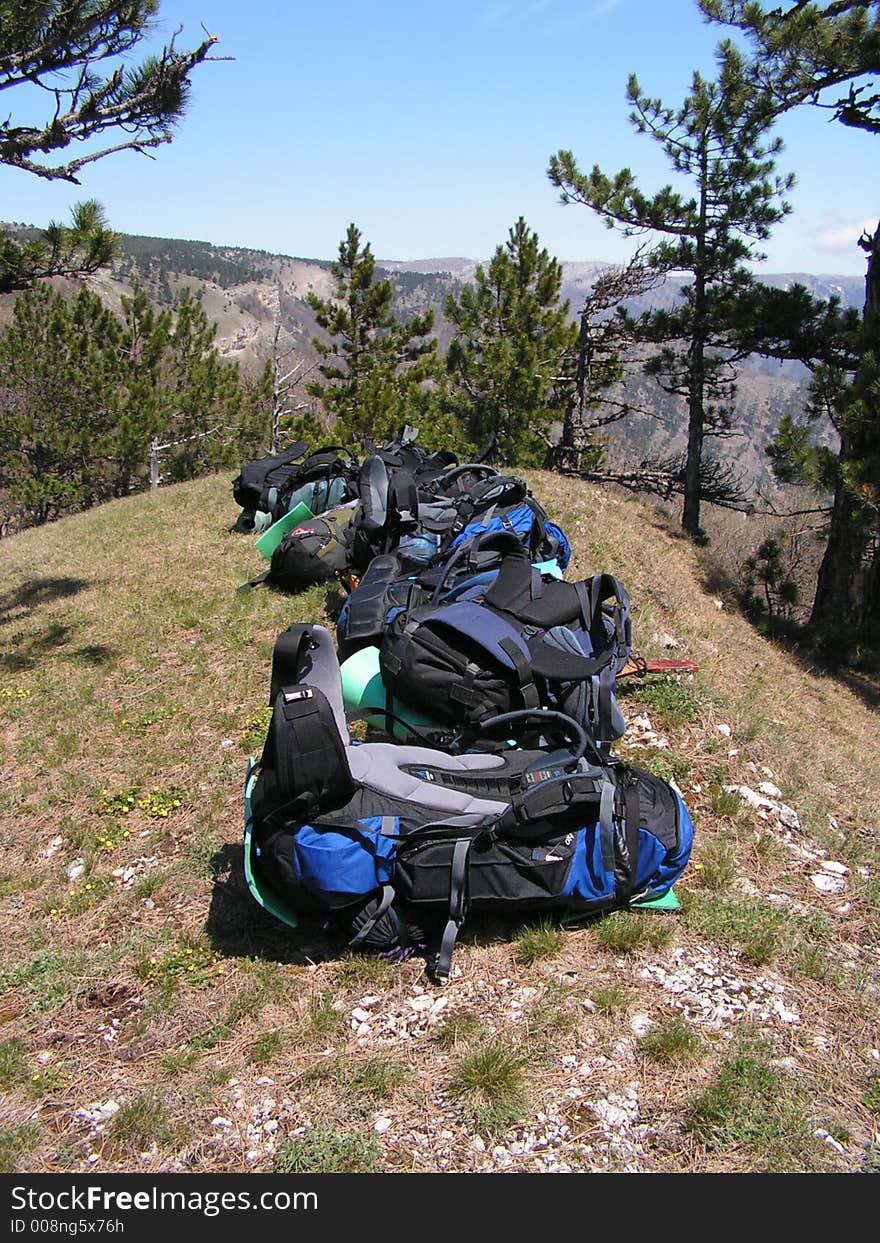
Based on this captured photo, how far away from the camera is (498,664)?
415 cm

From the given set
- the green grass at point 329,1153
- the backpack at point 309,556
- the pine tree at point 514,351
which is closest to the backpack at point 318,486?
the backpack at point 309,556

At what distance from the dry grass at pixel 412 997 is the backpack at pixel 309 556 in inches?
70.1

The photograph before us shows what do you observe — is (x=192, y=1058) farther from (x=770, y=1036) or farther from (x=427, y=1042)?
(x=770, y=1036)

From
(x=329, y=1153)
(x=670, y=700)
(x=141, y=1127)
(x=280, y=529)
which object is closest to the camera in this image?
(x=329, y=1153)

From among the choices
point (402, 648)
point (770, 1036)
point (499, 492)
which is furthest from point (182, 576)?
point (770, 1036)

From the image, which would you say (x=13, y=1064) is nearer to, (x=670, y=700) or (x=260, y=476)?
(x=670, y=700)

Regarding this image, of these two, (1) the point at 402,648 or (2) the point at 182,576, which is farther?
(2) the point at 182,576

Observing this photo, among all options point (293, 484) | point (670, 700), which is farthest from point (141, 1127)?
point (293, 484)

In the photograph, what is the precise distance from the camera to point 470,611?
4.35 meters

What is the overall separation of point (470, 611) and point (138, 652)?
3695 mm

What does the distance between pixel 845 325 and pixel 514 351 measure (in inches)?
293

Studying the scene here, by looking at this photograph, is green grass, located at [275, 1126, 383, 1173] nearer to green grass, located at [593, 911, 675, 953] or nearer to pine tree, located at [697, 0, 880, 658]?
green grass, located at [593, 911, 675, 953]

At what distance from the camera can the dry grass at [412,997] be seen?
8.80 feet

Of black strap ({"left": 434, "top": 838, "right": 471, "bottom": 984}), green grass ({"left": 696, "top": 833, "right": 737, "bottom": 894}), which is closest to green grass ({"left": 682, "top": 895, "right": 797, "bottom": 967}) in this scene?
green grass ({"left": 696, "top": 833, "right": 737, "bottom": 894})
